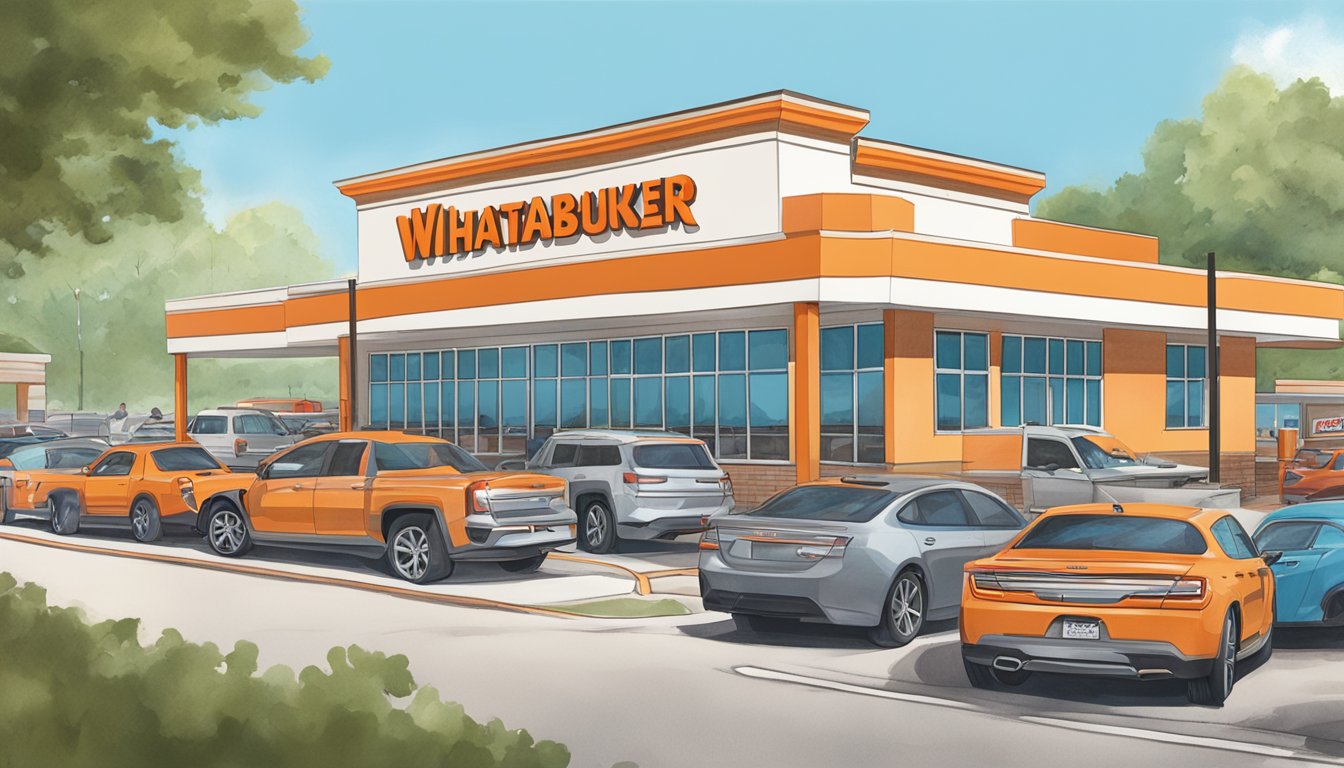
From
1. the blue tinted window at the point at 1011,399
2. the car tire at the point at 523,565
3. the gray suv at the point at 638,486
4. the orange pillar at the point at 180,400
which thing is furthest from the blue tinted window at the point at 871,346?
the orange pillar at the point at 180,400

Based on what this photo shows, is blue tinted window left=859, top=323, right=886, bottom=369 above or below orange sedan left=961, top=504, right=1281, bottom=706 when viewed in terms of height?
above

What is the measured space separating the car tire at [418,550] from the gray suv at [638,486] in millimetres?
3902

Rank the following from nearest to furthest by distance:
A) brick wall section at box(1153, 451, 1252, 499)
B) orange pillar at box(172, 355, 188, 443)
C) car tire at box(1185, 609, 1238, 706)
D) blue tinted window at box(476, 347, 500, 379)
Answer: car tire at box(1185, 609, 1238, 706) < brick wall section at box(1153, 451, 1252, 499) < blue tinted window at box(476, 347, 500, 379) < orange pillar at box(172, 355, 188, 443)

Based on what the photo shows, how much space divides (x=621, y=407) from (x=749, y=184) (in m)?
7.22

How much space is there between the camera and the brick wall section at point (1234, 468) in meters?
36.3

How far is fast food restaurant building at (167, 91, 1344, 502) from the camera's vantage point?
95.2ft

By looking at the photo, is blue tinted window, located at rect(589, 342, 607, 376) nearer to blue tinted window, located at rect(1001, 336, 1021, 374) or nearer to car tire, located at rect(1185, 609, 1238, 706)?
blue tinted window, located at rect(1001, 336, 1021, 374)

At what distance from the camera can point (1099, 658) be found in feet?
32.7

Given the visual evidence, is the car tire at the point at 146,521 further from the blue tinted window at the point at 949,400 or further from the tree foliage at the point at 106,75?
the blue tinted window at the point at 949,400

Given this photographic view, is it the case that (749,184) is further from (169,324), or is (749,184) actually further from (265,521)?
(169,324)

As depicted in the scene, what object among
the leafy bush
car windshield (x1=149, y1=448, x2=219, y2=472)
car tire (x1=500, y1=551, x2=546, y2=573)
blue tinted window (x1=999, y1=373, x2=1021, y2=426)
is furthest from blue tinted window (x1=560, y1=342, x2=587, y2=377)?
the leafy bush

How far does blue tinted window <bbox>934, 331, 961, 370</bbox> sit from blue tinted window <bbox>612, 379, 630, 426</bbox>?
771 cm

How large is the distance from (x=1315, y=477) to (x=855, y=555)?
823 inches

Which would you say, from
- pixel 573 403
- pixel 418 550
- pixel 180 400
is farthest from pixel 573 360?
pixel 418 550
